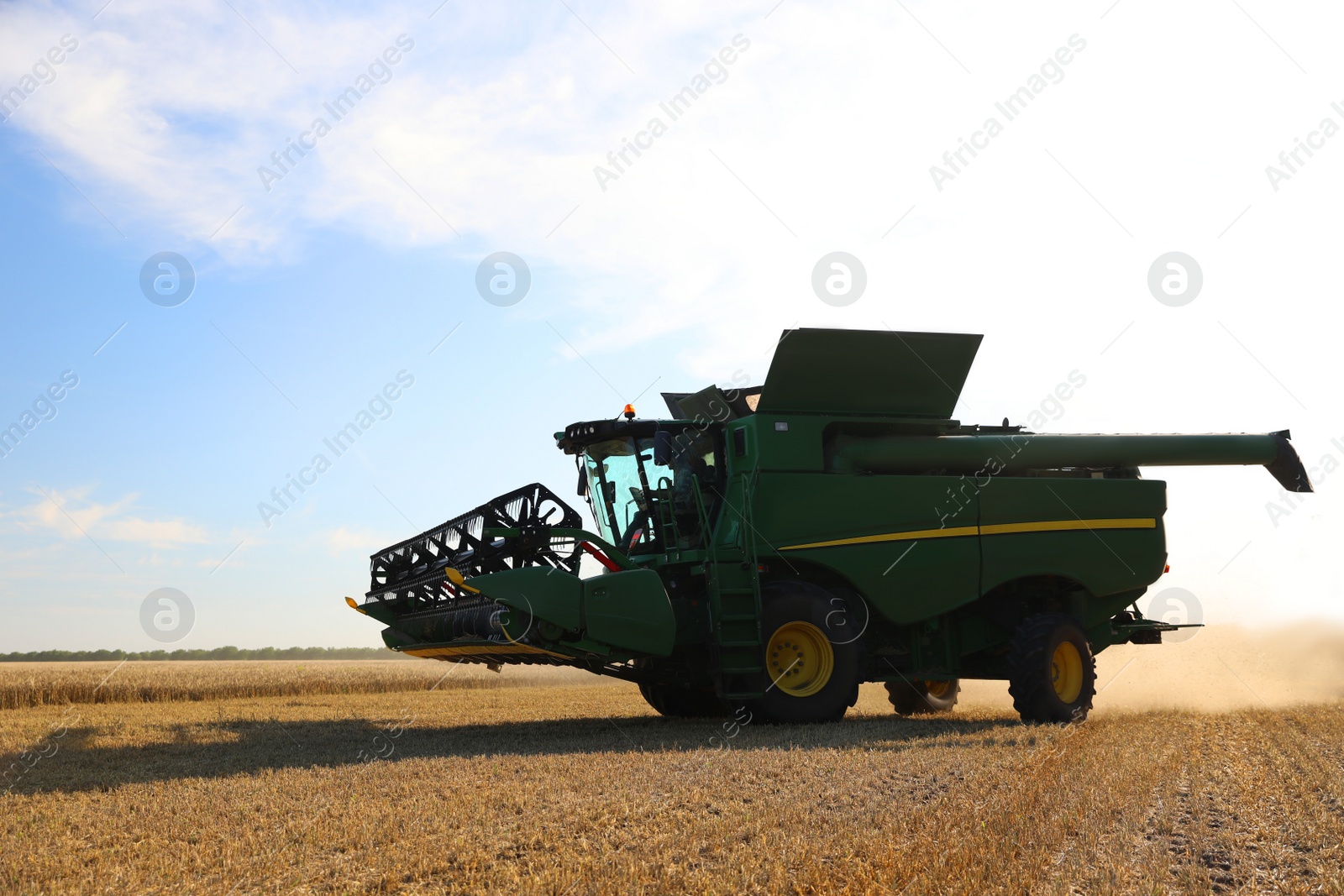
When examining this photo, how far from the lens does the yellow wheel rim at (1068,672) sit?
10.2m

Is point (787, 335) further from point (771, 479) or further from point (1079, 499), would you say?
point (1079, 499)

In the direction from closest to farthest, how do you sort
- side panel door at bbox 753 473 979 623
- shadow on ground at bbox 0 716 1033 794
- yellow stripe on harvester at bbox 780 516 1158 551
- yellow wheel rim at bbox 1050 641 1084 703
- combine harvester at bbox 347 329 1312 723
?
shadow on ground at bbox 0 716 1033 794 < combine harvester at bbox 347 329 1312 723 < side panel door at bbox 753 473 979 623 < yellow stripe on harvester at bbox 780 516 1158 551 < yellow wheel rim at bbox 1050 641 1084 703

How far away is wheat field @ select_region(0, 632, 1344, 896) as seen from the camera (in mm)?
3727

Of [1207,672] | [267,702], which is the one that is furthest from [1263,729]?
[267,702]

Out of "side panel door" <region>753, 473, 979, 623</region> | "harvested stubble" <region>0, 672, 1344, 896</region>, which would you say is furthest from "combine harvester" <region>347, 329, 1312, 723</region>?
"harvested stubble" <region>0, 672, 1344, 896</region>

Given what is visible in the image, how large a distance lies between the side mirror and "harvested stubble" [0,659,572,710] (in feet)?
33.5

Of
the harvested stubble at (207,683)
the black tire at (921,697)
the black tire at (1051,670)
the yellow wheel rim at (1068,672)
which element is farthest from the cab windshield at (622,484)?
the harvested stubble at (207,683)

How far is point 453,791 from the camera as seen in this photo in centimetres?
543

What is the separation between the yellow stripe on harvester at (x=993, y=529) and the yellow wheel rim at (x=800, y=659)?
74 cm

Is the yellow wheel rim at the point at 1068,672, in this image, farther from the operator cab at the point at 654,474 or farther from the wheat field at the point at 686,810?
the operator cab at the point at 654,474

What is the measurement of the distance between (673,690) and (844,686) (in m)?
2.58

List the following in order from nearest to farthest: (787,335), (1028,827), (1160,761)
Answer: (1028,827), (1160,761), (787,335)

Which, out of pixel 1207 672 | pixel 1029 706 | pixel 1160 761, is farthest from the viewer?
pixel 1207 672

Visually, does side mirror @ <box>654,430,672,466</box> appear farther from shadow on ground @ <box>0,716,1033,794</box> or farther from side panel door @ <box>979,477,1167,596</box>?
side panel door @ <box>979,477,1167,596</box>
